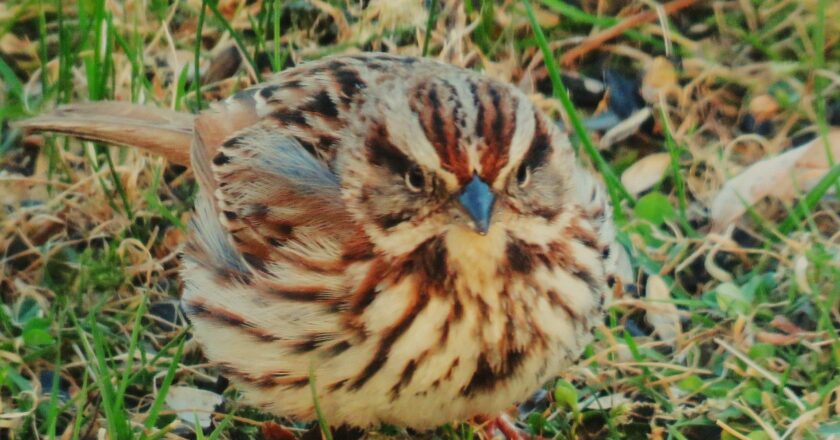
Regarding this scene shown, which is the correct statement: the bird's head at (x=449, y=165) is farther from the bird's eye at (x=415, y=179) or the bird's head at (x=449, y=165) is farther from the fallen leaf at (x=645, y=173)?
the fallen leaf at (x=645, y=173)

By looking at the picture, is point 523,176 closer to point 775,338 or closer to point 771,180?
point 775,338

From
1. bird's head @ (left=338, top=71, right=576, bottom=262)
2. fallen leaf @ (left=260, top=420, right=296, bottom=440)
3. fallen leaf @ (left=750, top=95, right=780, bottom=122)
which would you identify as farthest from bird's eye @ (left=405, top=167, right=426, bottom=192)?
fallen leaf @ (left=750, top=95, right=780, bottom=122)

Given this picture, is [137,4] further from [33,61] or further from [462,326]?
[462,326]

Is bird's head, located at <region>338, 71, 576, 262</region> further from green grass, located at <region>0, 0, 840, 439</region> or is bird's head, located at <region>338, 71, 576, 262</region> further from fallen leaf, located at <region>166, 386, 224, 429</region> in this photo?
fallen leaf, located at <region>166, 386, 224, 429</region>

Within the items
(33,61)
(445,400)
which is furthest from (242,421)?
(33,61)

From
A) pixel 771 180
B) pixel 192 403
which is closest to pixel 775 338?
pixel 771 180

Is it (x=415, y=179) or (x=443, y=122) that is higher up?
(x=443, y=122)
